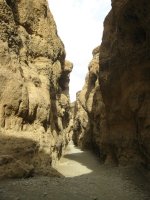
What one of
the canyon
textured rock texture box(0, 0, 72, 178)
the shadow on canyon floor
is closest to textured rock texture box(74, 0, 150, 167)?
the canyon

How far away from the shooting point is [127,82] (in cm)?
1692

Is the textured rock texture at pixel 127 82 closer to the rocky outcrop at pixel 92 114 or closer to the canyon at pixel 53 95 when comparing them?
the canyon at pixel 53 95

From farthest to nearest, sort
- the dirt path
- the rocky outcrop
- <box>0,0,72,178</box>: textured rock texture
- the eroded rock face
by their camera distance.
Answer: the rocky outcrop < the eroded rock face < <box>0,0,72,178</box>: textured rock texture < the dirt path

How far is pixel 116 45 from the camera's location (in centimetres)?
1794

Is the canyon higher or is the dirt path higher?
the canyon

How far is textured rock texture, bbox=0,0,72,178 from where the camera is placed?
46.2ft

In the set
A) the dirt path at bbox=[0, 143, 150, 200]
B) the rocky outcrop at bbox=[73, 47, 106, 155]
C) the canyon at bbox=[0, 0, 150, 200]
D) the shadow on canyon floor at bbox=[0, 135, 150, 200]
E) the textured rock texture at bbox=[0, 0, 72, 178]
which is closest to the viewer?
the dirt path at bbox=[0, 143, 150, 200]

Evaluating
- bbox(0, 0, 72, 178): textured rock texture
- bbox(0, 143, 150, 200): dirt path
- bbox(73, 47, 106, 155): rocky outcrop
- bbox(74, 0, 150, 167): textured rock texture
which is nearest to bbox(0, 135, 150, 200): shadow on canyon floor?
bbox(0, 143, 150, 200): dirt path

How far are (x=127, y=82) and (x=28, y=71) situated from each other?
516 cm

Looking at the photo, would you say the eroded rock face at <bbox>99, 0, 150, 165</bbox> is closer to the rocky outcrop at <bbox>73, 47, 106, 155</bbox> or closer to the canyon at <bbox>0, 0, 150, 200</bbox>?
the canyon at <bbox>0, 0, 150, 200</bbox>

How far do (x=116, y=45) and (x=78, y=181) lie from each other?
828cm

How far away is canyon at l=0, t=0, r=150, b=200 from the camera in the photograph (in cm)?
1315

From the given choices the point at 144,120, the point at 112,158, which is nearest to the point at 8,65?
the point at 144,120

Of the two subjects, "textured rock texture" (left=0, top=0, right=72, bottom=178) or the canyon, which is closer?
the canyon
